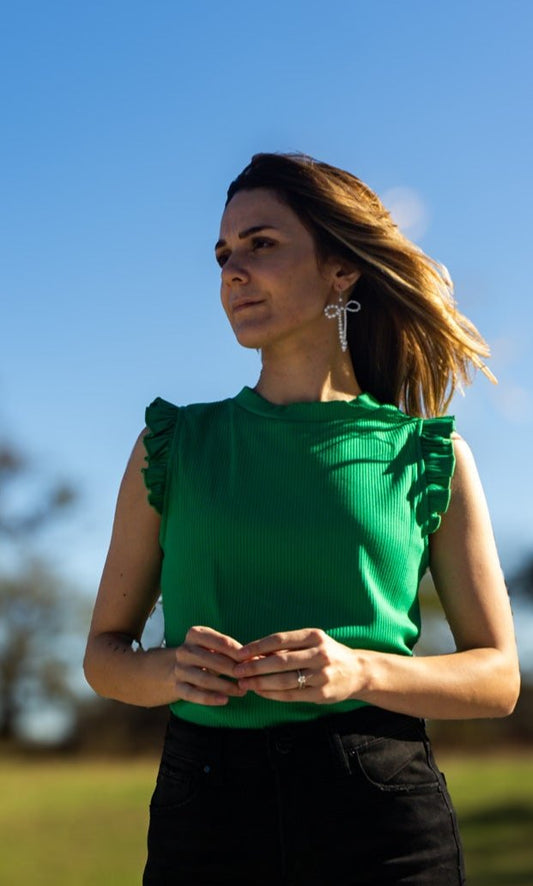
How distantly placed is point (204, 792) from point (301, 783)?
19 centimetres

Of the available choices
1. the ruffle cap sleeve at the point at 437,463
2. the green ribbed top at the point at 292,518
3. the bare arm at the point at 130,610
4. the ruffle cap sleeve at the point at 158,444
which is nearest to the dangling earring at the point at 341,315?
the green ribbed top at the point at 292,518

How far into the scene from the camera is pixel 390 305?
275 centimetres

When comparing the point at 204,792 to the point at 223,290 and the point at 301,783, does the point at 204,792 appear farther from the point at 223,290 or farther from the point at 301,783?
the point at 223,290

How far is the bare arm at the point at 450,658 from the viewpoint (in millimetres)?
1947

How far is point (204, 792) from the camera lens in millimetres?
2131

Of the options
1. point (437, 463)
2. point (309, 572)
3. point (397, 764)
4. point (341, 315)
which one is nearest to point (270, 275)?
point (341, 315)

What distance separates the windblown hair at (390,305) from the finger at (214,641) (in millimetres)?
961

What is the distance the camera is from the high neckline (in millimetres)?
2445

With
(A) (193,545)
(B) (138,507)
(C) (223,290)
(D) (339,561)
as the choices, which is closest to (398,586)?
(D) (339,561)

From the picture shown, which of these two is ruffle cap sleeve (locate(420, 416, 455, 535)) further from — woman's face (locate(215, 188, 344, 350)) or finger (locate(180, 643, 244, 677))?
finger (locate(180, 643, 244, 677))

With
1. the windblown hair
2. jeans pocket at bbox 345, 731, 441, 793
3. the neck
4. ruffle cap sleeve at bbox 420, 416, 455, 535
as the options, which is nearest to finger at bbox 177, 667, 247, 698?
jeans pocket at bbox 345, 731, 441, 793

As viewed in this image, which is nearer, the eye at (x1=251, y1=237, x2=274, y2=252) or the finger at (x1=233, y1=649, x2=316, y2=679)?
the finger at (x1=233, y1=649, x2=316, y2=679)

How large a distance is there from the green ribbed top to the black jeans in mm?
57

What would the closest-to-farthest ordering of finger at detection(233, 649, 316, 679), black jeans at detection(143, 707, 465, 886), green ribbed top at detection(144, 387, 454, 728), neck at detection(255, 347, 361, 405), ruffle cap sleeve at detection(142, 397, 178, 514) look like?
finger at detection(233, 649, 316, 679) → black jeans at detection(143, 707, 465, 886) → green ribbed top at detection(144, 387, 454, 728) → ruffle cap sleeve at detection(142, 397, 178, 514) → neck at detection(255, 347, 361, 405)
